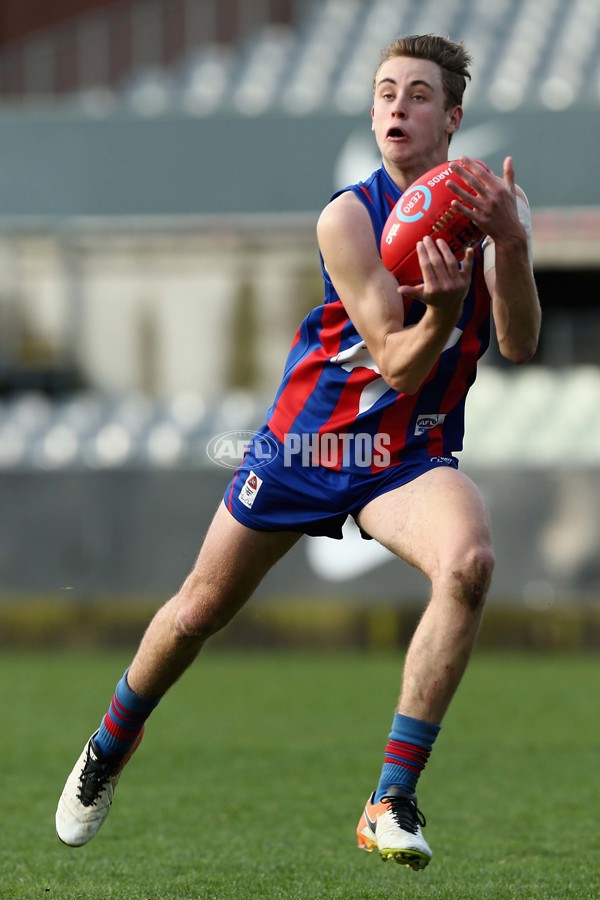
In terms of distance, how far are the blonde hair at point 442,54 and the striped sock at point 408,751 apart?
1.62m

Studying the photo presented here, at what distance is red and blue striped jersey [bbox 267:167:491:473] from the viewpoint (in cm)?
405

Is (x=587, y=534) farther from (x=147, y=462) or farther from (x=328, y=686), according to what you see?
(x=147, y=462)

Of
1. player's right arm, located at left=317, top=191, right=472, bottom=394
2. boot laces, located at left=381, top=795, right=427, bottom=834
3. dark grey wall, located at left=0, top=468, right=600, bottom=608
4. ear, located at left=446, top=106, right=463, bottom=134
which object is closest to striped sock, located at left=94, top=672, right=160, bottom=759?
boot laces, located at left=381, top=795, right=427, bottom=834

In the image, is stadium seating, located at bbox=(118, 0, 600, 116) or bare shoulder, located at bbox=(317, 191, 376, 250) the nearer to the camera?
bare shoulder, located at bbox=(317, 191, 376, 250)

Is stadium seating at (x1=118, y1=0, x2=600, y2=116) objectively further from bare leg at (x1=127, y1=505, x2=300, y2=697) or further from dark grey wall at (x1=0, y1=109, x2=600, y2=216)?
bare leg at (x1=127, y1=505, x2=300, y2=697)

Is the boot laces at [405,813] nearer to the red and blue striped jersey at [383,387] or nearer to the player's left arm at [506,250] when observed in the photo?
the red and blue striped jersey at [383,387]

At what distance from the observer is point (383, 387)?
160 inches

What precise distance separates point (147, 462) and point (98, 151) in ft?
11.8

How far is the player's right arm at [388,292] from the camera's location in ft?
11.9

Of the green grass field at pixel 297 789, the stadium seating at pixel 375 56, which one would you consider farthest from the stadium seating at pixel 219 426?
the stadium seating at pixel 375 56

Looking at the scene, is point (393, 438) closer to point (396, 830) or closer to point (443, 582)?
point (443, 582)

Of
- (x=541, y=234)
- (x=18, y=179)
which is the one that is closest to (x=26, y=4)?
(x=18, y=179)

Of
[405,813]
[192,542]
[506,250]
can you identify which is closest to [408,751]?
[405,813]

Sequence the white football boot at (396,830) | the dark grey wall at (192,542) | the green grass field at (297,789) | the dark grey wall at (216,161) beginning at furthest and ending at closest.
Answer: the dark grey wall at (216,161) → the dark grey wall at (192,542) → the green grass field at (297,789) → the white football boot at (396,830)
